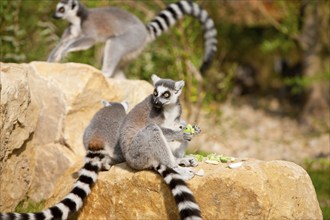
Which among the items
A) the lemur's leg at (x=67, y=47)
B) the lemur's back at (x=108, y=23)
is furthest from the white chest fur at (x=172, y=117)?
the lemur's back at (x=108, y=23)

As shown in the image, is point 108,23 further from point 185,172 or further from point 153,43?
point 185,172

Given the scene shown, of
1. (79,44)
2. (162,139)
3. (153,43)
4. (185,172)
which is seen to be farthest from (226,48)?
(185,172)

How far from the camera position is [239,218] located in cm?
471

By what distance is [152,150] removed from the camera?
5043mm

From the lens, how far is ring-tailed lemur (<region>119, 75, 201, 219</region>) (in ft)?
15.7

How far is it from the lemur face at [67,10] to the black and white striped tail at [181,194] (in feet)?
13.3

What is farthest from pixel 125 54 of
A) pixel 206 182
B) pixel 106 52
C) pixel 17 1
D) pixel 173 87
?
pixel 206 182

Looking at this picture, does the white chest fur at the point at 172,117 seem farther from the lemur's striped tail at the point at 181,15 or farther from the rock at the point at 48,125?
the lemur's striped tail at the point at 181,15

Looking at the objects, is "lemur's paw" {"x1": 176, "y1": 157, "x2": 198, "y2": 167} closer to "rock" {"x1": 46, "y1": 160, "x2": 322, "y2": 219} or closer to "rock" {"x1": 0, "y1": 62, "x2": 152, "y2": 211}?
"rock" {"x1": 46, "y1": 160, "x2": 322, "y2": 219}

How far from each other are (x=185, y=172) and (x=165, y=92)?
82 centimetres

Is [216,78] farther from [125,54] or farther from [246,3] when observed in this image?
[125,54]

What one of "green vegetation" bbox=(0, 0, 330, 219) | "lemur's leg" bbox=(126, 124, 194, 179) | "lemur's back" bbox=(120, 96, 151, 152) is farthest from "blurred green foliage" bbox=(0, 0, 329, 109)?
"lemur's leg" bbox=(126, 124, 194, 179)

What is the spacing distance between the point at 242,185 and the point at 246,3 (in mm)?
9640

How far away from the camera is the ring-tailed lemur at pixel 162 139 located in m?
4.78
